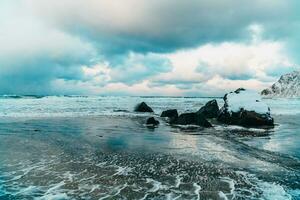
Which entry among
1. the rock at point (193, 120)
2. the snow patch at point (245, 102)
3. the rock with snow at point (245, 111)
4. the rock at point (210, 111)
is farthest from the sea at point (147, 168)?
the rock at point (210, 111)

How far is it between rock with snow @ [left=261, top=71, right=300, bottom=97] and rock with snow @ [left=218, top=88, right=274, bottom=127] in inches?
3976

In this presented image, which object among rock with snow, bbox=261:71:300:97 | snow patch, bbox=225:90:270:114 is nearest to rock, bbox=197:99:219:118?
snow patch, bbox=225:90:270:114

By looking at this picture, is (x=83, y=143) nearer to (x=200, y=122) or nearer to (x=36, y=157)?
(x=36, y=157)

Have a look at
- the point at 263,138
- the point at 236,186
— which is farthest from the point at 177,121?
the point at 236,186

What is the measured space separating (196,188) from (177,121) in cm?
1239

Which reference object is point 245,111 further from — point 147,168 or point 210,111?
point 147,168

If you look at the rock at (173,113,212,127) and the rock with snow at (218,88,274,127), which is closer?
the rock at (173,113,212,127)

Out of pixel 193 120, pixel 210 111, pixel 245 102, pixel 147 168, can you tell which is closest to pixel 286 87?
Result: pixel 210 111

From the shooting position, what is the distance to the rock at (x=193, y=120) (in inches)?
680

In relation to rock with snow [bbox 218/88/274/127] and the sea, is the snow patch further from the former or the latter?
the sea

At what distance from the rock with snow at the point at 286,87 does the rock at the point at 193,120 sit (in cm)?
10445

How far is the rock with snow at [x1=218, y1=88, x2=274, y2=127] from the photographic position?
1806 centimetres

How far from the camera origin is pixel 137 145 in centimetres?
1100

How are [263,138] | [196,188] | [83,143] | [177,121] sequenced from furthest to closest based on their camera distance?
[177,121]
[263,138]
[83,143]
[196,188]
